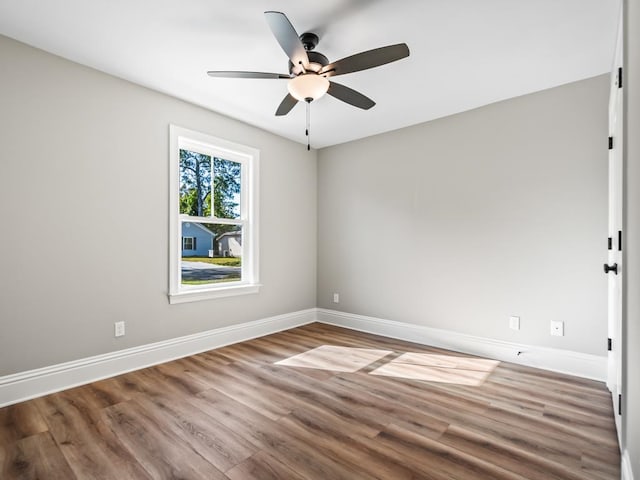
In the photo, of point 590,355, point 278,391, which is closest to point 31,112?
point 278,391

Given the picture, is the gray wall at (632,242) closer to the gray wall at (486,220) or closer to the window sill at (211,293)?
the gray wall at (486,220)

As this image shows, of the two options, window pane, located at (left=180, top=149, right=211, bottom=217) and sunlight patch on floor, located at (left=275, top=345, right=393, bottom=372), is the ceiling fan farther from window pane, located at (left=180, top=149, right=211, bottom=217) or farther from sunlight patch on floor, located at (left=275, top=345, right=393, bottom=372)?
sunlight patch on floor, located at (left=275, top=345, right=393, bottom=372)

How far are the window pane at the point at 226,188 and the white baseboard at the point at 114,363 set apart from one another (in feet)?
4.35

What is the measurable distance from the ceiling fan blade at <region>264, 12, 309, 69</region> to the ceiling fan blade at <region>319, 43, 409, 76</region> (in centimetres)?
19

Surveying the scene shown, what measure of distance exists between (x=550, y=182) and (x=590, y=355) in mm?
1504

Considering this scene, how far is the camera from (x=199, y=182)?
361cm

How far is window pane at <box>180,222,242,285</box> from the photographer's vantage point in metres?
3.52

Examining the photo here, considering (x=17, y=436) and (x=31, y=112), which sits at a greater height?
(x=31, y=112)

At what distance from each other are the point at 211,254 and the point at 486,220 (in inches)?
116

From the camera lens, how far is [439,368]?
3.01 metres

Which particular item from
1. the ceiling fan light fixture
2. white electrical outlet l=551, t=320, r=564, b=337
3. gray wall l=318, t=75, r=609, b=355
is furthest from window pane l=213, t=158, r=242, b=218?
white electrical outlet l=551, t=320, r=564, b=337

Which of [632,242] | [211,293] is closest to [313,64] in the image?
[632,242]

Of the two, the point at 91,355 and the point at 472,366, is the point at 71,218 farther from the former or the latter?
the point at 472,366

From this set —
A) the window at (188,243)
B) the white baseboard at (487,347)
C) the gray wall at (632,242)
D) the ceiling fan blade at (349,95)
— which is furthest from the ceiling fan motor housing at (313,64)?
the white baseboard at (487,347)
